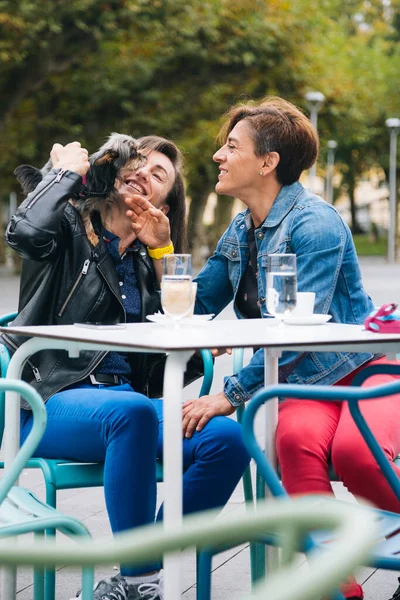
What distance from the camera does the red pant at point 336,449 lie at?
2.88 m

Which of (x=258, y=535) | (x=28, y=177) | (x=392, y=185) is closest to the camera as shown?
(x=258, y=535)

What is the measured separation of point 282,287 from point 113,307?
73 cm

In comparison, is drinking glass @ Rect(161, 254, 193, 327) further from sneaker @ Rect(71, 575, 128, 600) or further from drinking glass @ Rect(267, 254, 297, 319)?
sneaker @ Rect(71, 575, 128, 600)

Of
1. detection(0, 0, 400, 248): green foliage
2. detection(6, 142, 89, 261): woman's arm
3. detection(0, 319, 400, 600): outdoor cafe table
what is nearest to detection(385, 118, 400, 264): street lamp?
detection(0, 0, 400, 248): green foliage

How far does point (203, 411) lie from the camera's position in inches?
128

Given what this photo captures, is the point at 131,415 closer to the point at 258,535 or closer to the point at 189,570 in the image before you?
the point at 189,570

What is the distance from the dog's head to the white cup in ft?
3.08

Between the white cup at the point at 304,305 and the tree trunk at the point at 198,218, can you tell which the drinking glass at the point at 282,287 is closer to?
the white cup at the point at 304,305

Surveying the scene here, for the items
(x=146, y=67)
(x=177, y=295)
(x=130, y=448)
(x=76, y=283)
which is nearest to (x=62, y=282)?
(x=76, y=283)

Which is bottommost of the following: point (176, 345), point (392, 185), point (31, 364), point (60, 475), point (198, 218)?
point (60, 475)

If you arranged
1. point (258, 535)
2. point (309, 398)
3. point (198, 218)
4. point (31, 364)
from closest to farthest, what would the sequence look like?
point (258, 535) < point (309, 398) < point (31, 364) < point (198, 218)

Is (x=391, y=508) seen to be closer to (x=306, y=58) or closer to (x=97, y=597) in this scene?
(x=97, y=597)

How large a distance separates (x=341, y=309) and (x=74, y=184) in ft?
3.10

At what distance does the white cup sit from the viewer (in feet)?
10.4
